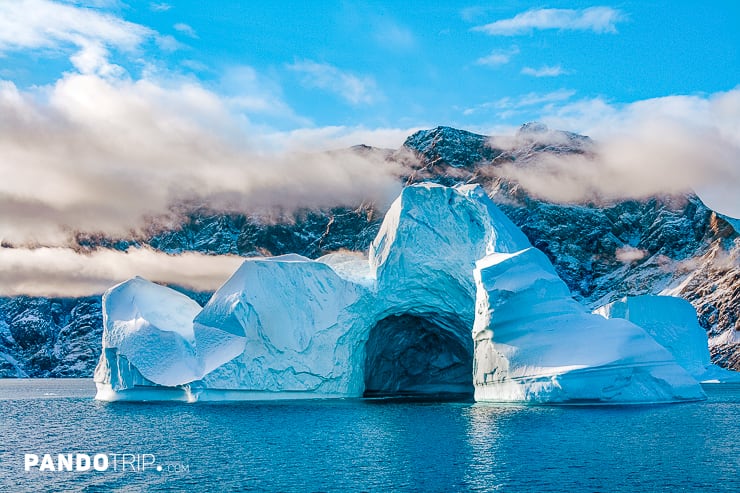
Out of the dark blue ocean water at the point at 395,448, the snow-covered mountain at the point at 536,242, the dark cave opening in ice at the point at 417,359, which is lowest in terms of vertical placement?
the dark blue ocean water at the point at 395,448

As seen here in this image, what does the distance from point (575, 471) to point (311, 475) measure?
6.28 metres

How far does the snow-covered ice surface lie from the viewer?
5599 centimetres

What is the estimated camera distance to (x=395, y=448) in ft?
72.1

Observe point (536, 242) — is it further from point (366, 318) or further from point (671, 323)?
point (366, 318)

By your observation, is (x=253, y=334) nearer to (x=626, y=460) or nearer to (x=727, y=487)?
(x=626, y=460)

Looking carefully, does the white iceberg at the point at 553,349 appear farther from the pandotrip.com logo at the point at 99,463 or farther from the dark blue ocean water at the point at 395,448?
the pandotrip.com logo at the point at 99,463

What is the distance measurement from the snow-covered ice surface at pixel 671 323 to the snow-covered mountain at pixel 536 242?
4388 cm

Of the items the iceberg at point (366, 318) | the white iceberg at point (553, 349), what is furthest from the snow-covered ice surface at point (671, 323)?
the white iceberg at point (553, 349)

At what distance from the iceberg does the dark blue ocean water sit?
77.6 inches

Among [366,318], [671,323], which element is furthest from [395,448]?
[671,323]

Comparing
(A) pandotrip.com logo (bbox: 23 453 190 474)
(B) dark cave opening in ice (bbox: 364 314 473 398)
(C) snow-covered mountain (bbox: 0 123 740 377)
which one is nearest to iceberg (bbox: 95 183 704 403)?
(B) dark cave opening in ice (bbox: 364 314 473 398)

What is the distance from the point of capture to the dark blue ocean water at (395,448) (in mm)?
17344

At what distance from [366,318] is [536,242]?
11515cm

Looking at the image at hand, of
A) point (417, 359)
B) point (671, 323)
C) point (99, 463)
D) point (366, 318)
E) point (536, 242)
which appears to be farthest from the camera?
point (536, 242)
